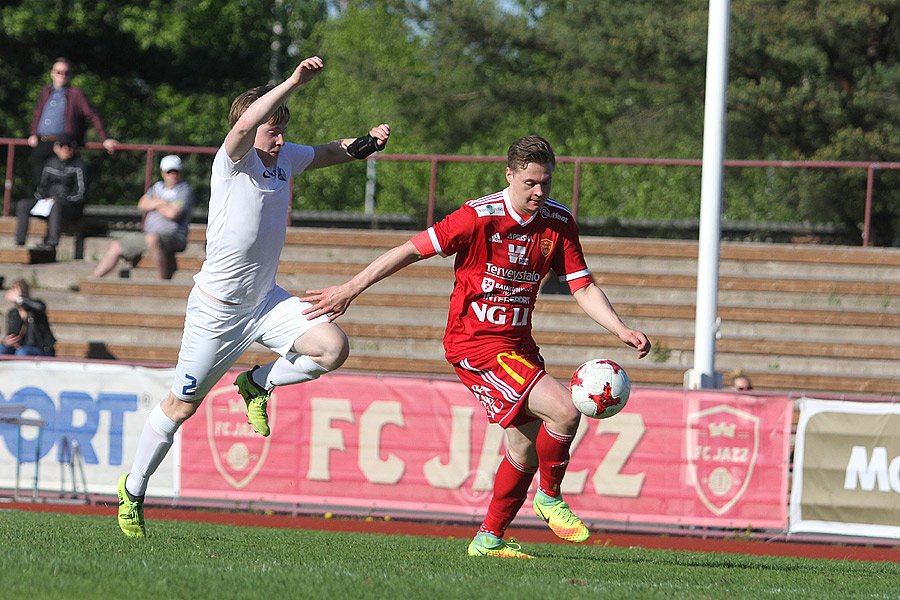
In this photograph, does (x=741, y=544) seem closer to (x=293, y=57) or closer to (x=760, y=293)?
(x=760, y=293)

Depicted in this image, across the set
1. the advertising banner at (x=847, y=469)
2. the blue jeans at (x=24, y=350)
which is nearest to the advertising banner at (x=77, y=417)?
the blue jeans at (x=24, y=350)

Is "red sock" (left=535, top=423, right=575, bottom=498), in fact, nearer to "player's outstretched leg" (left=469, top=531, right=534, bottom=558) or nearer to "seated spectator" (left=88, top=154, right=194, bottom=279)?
"player's outstretched leg" (left=469, top=531, right=534, bottom=558)

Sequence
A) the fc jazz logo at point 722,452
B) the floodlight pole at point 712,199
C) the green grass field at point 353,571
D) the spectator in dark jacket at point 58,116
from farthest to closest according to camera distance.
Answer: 1. the spectator in dark jacket at point 58,116
2. the floodlight pole at point 712,199
3. the fc jazz logo at point 722,452
4. the green grass field at point 353,571

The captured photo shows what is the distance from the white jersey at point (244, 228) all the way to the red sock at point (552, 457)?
1.91 m

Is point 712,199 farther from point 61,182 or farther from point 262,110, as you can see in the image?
point 61,182

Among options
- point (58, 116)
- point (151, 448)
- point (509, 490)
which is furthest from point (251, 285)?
point (58, 116)

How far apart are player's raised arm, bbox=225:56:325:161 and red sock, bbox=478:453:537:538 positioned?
2.55 metres

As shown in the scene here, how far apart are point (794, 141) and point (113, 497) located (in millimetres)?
15609

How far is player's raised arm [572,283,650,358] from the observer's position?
6352mm

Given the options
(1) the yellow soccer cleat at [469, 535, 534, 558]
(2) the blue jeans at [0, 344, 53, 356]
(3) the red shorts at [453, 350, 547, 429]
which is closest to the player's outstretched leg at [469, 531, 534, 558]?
(1) the yellow soccer cleat at [469, 535, 534, 558]

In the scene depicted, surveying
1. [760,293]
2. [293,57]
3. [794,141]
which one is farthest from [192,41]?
[760,293]

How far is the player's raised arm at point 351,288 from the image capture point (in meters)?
6.25

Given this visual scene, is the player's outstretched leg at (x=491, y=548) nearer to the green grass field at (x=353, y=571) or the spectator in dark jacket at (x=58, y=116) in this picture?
the green grass field at (x=353, y=571)

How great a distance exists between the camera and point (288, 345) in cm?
670
